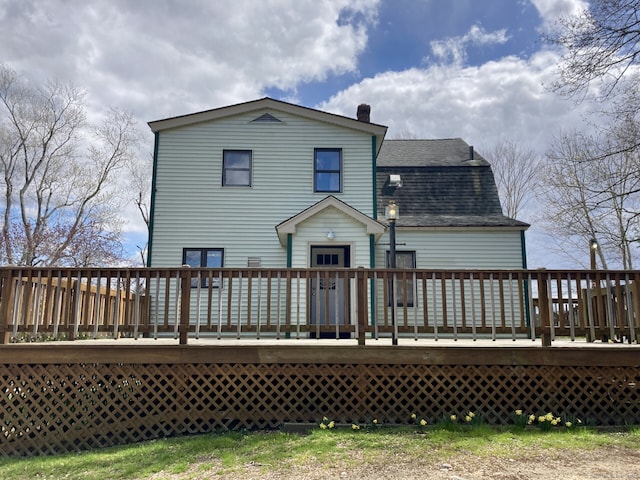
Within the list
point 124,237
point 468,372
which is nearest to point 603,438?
point 468,372

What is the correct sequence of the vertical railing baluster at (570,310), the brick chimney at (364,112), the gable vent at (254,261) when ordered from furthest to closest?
the brick chimney at (364,112), the gable vent at (254,261), the vertical railing baluster at (570,310)

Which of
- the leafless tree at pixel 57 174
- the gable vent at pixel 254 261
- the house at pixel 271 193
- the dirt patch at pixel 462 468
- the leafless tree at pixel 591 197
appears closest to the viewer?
the dirt patch at pixel 462 468

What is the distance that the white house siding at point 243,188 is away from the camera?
10.6 metres

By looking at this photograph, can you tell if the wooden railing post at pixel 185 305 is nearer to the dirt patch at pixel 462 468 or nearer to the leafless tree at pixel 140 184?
the dirt patch at pixel 462 468

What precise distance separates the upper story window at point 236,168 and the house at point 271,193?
0.08ft

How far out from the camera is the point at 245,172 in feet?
36.1

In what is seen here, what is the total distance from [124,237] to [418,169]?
19.5 metres

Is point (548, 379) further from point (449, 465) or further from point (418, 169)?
point (418, 169)

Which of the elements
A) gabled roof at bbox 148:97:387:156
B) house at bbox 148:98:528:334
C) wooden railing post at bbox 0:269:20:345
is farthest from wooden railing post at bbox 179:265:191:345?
gabled roof at bbox 148:97:387:156

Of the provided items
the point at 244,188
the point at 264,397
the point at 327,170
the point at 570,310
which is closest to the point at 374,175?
the point at 327,170

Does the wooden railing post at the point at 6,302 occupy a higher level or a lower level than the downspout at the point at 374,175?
lower

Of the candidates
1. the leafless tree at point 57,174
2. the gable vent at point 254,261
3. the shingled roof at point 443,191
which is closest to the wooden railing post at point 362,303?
the gable vent at point 254,261

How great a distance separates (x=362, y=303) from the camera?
5.40 m

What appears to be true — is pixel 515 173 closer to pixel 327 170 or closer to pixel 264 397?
pixel 327 170
